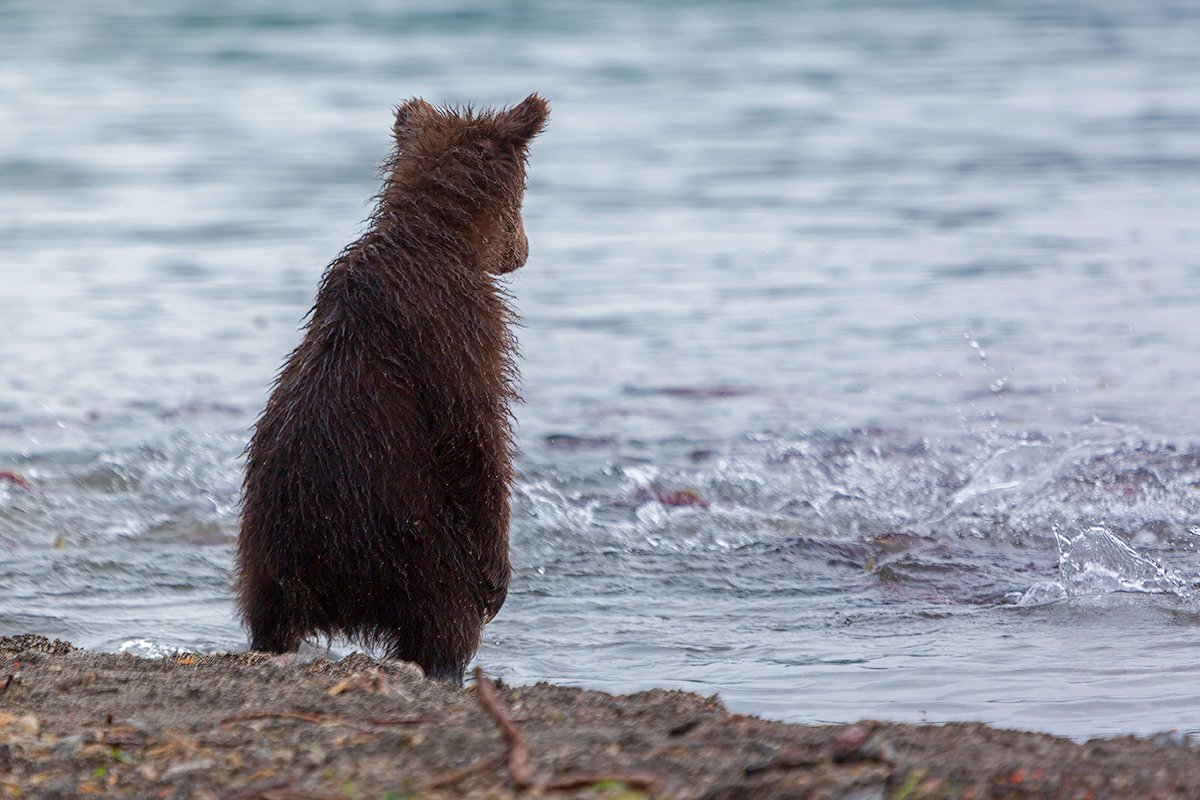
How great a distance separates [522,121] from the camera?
4.91 metres

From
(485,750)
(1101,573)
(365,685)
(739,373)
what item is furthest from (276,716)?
(739,373)

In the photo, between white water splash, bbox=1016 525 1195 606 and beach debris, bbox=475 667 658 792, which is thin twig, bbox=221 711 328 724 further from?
white water splash, bbox=1016 525 1195 606

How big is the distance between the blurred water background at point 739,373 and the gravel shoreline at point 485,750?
1.05 meters

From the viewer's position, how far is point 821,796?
2893mm

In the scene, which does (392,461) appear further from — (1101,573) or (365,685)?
(1101,573)

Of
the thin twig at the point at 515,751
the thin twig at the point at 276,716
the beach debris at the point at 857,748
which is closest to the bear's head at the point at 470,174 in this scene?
the thin twig at the point at 276,716

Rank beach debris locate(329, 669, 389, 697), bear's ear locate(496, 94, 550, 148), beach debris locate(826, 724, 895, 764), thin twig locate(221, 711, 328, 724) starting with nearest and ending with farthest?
beach debris locate(826, 724, 895, 764)
thin twig locate(221, 711, 328, 724)
beach debris locate(329, 669, 389, 697)
bear's ear locate(496, 94, 550, 148)

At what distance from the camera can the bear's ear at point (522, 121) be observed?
488cm

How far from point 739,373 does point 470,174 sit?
5.06 meters

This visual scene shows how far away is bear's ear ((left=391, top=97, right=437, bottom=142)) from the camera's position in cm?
498

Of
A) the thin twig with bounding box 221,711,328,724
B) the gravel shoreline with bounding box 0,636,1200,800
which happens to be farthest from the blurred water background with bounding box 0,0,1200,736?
the thin twig with bounding box 221,711,328,724

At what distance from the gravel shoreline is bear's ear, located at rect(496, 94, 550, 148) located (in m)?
1.71

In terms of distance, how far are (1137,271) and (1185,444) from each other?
15.1 ft

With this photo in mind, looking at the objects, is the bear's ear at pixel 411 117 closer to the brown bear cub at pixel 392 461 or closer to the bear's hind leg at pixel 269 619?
the brown bear cub at pixel 392 461
